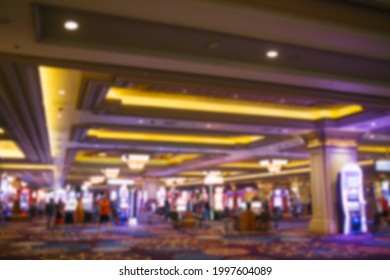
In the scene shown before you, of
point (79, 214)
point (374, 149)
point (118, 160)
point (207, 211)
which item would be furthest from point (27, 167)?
point (374, 149)

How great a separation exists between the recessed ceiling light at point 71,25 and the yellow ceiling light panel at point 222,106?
3.55 m

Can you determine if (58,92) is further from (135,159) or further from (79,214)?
(79,214)

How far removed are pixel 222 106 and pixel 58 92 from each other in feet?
12.1

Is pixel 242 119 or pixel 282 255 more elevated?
pixel 242 119

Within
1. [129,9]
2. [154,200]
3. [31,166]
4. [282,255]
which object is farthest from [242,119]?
[154,200]

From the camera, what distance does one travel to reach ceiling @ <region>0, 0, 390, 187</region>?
392 centimetres

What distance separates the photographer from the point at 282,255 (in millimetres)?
6234

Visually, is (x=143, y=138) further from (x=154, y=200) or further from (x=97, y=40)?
(x=154, y=200)

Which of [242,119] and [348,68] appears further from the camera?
[242,119]

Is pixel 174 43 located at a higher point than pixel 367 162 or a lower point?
higher

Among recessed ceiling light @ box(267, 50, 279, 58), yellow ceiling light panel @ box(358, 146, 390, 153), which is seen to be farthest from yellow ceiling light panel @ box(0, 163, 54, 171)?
recessed ceiling light @ box(267, 50, 279, 58)

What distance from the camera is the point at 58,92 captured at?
7.03 meters

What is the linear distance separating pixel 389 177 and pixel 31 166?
1792cm

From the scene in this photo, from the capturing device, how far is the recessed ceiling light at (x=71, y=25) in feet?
13.2
